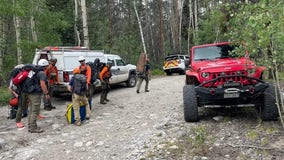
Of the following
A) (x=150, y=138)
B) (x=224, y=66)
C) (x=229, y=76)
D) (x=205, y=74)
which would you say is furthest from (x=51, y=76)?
(x=229, y=76)

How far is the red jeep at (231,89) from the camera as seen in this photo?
632 cm

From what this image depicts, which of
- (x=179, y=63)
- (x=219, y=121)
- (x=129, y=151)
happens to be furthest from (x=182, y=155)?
(x=179, y=63)

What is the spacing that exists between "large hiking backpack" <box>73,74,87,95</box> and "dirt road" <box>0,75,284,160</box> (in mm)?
861

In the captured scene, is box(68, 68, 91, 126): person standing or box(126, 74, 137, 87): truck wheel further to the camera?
box(126, 74, 137, 87): truck wheel

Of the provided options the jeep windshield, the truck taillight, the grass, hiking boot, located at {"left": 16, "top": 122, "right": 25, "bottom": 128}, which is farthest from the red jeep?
the grass

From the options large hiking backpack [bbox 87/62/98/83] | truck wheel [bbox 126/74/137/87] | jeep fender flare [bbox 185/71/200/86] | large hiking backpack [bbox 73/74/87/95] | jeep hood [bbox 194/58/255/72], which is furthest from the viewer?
truck wheel [bbox 126/74/137/87]

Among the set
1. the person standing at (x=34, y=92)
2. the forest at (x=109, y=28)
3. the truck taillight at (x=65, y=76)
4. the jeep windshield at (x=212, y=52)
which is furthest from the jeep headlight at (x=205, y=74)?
the truck taillight at (x=65, y=76)

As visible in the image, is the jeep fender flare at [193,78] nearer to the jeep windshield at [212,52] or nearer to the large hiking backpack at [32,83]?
the jeep windshield at [212,52]

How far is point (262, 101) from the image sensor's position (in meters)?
6.50

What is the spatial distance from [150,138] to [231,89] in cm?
Answer: 193

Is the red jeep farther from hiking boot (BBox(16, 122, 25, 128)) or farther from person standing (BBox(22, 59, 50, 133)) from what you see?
hiking boot (BBox(16, 122, 25, 128))

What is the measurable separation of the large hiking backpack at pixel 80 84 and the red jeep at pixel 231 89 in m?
2.70

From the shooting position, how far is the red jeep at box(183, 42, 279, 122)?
20.7 ft

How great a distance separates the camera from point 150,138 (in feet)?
20.4
